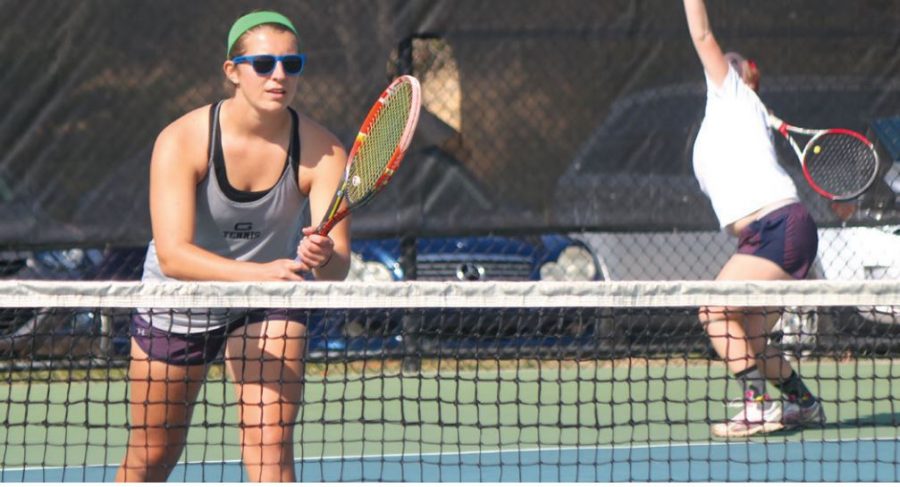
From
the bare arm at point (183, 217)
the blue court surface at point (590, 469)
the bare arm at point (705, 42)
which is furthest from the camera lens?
the bare arm at point (705, 42)

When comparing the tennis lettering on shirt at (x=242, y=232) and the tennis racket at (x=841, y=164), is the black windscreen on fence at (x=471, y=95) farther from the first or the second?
the tennis lettering on shirt at (x=242, y=232)

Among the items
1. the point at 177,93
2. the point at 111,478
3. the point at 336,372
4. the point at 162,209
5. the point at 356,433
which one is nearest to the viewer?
the point at 162,209

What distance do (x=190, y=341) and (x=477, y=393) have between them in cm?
248

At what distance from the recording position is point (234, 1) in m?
6.87

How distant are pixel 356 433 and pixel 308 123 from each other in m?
2.34

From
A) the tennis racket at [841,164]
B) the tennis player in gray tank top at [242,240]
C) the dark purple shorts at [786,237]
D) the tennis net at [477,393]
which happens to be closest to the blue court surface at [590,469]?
the tennis net at [477,393]

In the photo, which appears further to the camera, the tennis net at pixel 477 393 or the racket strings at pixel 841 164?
the racket strings at pixel 841 164

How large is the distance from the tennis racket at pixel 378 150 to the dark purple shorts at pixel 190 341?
238 millimetres

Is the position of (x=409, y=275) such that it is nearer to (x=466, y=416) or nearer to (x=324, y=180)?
(x=466, y=416)

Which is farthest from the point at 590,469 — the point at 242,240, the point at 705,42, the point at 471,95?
the point at 471,95

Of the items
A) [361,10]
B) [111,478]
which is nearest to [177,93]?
[361,10]

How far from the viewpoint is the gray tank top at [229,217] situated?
3.57m

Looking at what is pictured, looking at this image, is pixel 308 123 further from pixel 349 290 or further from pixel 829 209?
pixel 829 209

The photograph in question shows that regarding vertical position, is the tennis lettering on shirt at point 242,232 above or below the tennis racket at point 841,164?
below
